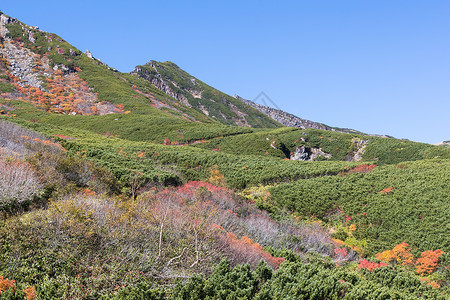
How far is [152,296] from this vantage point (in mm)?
6379

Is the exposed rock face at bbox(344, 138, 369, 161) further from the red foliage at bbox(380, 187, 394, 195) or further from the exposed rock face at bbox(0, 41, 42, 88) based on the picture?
the exposed rock face at bbox(0, 41, 42, 88)

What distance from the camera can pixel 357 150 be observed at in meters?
54.8

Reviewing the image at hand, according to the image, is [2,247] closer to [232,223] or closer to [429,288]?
[232,223]

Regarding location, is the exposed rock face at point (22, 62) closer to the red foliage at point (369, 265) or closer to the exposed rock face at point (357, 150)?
the exposed rock face at point (357, 150)

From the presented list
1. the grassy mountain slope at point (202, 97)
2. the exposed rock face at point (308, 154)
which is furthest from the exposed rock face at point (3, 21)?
the exposed rock face at point (308, 154)

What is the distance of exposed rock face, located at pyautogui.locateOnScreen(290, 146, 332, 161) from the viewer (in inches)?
2131

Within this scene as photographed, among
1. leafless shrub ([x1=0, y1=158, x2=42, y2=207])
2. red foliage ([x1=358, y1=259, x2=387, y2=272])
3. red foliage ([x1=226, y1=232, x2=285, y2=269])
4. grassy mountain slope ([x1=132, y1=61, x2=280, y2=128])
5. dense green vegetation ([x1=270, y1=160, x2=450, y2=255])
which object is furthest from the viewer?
grassy mountain slope ([x1=132, y1=61, x2=280, y2=128])

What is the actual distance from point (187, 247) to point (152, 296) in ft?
10.4

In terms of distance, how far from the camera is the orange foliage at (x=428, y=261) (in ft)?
53.0

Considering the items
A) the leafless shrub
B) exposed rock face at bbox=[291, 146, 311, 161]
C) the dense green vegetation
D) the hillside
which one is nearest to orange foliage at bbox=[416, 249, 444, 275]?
the hillside

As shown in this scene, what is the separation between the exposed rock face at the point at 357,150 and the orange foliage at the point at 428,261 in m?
37.2

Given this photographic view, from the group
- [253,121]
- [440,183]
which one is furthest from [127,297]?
[253,121]

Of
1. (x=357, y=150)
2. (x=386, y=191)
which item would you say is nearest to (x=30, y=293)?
(x=386, y=191)

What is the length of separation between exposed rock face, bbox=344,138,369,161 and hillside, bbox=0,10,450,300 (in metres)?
0.25
